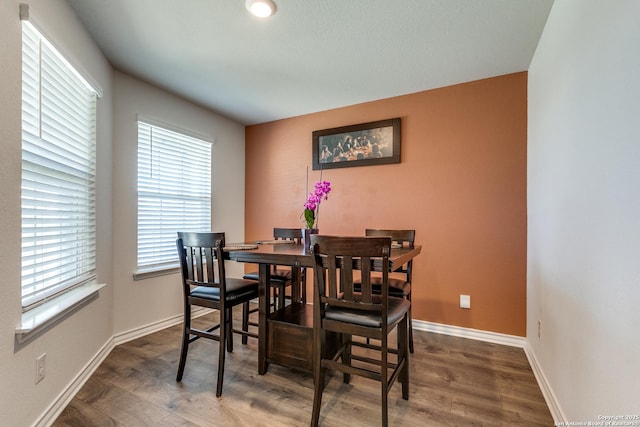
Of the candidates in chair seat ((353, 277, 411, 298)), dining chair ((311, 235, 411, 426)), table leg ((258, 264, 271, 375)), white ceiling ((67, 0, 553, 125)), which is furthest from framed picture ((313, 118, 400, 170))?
dining chair ((311, 235, 411, 426))

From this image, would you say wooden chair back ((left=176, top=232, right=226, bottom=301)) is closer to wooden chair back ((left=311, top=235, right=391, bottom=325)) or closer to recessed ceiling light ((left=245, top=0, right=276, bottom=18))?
wooden chair back ((left=311, top=235, right=391, bottom=325))

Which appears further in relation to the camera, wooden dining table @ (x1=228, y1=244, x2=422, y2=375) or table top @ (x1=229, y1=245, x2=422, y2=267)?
wooden dining table @ (x1=228, y1=244, x2=422, y2=375)

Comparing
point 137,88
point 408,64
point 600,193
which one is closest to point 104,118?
point 137,88

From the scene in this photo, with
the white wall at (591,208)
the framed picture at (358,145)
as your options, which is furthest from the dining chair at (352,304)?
the framed picture at (358,145)

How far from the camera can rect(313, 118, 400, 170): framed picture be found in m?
3.18

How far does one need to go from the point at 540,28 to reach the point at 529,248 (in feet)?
5.36

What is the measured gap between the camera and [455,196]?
9.41 feet

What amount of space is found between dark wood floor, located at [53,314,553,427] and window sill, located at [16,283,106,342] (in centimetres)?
55

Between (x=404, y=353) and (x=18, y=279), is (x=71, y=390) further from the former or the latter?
(x=404, y=353)

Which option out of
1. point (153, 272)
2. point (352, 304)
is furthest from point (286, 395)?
point (153, 272)

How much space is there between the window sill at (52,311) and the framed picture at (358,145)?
251cm

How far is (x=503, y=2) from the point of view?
1.80m

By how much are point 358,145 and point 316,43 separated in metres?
1.33

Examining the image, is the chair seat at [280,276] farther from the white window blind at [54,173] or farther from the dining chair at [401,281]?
the white window blind at [54,173]
